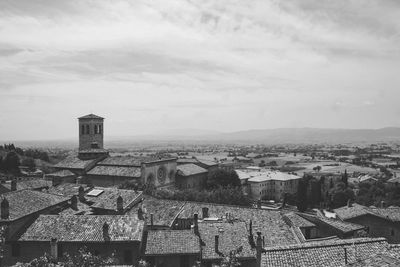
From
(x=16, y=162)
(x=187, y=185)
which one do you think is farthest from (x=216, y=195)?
(x=16, y=162)

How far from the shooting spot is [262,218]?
31.4 metres

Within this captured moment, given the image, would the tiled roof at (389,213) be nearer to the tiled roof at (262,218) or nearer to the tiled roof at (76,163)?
the tiled roof at (262,218)

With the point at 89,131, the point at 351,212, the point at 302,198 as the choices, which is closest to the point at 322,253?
the point at 351,212

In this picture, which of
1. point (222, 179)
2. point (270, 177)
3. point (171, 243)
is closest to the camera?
point (171, 243)

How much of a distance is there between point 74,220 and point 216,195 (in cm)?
2601

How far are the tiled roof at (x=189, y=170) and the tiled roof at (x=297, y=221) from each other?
3379cm

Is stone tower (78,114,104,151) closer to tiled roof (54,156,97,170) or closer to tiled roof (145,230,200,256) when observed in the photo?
tiled roof (54,156,97,170)

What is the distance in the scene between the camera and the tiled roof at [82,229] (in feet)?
79.5

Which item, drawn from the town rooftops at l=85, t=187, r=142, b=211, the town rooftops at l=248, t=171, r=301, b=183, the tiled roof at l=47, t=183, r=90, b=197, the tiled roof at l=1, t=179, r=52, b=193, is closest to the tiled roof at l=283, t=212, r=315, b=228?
the town rooftops at l=85, t=187, r=142, b=211

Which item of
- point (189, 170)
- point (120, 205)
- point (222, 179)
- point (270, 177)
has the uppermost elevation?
point (120, 205)

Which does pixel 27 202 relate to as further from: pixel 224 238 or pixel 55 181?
pixel 55 181

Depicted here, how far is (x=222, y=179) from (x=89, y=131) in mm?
23147

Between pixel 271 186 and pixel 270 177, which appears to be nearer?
pixel 271 186

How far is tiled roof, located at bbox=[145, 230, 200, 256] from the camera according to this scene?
78.0 feet
